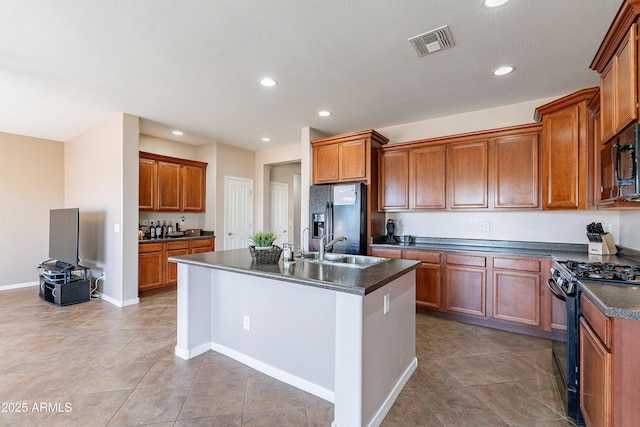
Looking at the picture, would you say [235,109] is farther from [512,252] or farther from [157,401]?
[512,252]

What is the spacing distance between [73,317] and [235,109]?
329 cm

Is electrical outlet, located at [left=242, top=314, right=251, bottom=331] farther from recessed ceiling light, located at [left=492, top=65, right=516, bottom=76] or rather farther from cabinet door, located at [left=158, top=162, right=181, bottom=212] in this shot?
cabinet door, located at [left=158, top=162, right=181, bottom=212]

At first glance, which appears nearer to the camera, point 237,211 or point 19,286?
point 19,286

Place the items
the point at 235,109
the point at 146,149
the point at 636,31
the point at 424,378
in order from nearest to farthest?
the point at 636,31 < the point at 424,378 < the point at 235,109 < the point at 146,149

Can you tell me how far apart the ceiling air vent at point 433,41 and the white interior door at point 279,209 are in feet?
15.5

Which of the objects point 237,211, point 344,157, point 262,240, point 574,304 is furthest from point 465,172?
point 237,211

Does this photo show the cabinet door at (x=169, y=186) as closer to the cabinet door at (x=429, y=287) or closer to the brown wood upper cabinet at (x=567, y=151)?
the cabinet door at (x=429, y=287)

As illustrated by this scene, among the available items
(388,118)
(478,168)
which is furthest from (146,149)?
(478,168)

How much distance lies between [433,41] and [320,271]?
2002 millimetres

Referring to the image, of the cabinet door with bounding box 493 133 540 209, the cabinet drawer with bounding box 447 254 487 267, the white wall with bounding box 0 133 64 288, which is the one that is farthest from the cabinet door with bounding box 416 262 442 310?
the white wall with bounding box 0 133 64 288

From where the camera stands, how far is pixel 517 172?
11.1 feet

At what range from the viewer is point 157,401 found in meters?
1.99

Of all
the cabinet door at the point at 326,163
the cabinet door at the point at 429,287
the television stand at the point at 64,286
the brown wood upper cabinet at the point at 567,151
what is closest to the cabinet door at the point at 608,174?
the brown wood upper cabinet at the point at 567,151

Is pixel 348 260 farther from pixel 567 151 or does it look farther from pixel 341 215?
pixel 567 151
